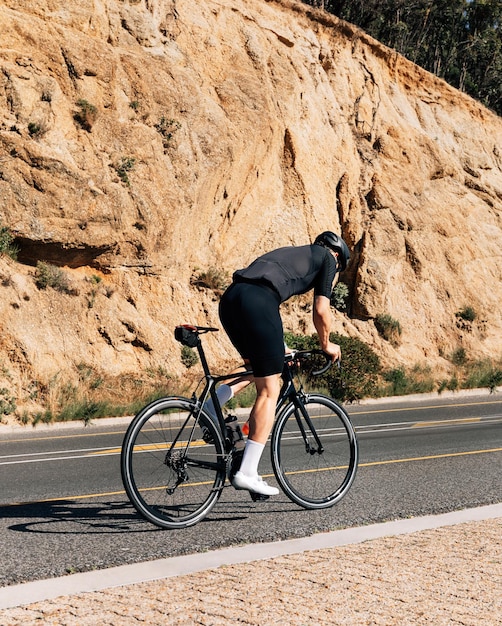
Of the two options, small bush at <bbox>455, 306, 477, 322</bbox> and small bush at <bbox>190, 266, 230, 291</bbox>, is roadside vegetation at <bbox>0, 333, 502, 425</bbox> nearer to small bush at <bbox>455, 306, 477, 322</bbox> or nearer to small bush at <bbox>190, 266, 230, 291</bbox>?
small bush at <bbox>190, 266, 230, 291</bbox>

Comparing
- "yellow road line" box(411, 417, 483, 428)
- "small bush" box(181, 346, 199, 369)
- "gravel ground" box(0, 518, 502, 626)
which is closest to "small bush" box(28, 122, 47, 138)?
"small bush" box(181, 346, 199, 369)

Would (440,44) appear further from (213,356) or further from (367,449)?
(367,449)

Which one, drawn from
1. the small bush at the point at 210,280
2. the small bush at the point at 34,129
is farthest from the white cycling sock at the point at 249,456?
the small bush at the point at 210,280

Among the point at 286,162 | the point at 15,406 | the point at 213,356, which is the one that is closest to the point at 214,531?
the point at 15,406

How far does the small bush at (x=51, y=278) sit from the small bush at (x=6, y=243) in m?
0.68

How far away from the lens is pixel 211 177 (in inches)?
1022

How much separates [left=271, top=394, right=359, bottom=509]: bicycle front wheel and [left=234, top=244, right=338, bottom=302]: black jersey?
92cm

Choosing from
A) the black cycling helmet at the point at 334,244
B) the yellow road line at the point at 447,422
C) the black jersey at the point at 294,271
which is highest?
the black cycling helmet at the point at 334,244

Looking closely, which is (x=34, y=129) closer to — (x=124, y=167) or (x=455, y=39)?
(x=124, y=167)

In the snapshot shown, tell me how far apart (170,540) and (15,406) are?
1228 cm

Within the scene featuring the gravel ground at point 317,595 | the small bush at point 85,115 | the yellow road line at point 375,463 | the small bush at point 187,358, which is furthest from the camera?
the small bush at point 85,115

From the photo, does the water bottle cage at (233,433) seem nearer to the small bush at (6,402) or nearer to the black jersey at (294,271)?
the black jersey at (294,271)

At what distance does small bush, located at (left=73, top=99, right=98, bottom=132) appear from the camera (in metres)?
23.9

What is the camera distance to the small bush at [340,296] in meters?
29.9
